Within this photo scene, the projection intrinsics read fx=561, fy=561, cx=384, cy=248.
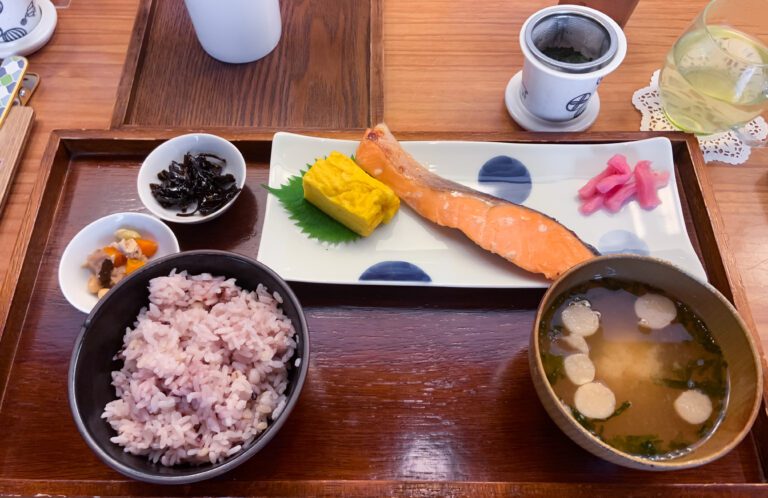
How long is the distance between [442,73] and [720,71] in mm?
899

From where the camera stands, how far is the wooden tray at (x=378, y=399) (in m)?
1.26

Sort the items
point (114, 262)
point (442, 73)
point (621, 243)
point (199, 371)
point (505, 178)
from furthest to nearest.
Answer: point (442, 73) → point (505, 178) → point (621, 243) → point (114, 262) → point (199, 371)

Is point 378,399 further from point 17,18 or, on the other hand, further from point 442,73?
point 17,18

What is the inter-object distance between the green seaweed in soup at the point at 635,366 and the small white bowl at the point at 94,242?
1050 millimetres

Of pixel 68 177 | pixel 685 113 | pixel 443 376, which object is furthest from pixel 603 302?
pixel 68 177

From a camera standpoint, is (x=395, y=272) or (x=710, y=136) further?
(x=710, y=136)

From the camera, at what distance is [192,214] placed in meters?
1.63

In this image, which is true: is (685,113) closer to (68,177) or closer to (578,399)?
(578,399)

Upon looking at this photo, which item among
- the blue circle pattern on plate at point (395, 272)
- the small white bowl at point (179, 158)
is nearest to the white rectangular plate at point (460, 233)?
the blue circle pattern on plate at point (395, 272)

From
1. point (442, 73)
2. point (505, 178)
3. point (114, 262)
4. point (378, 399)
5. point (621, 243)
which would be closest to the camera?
point (378, 399)

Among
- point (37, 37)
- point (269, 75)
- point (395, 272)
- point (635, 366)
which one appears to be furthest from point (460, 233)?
point (37, 37)

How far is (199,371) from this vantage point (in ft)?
4.09

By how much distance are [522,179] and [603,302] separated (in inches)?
21.0

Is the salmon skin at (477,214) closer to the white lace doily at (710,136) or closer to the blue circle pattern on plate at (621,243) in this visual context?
the blue circle pattern on plate at (621,243)
